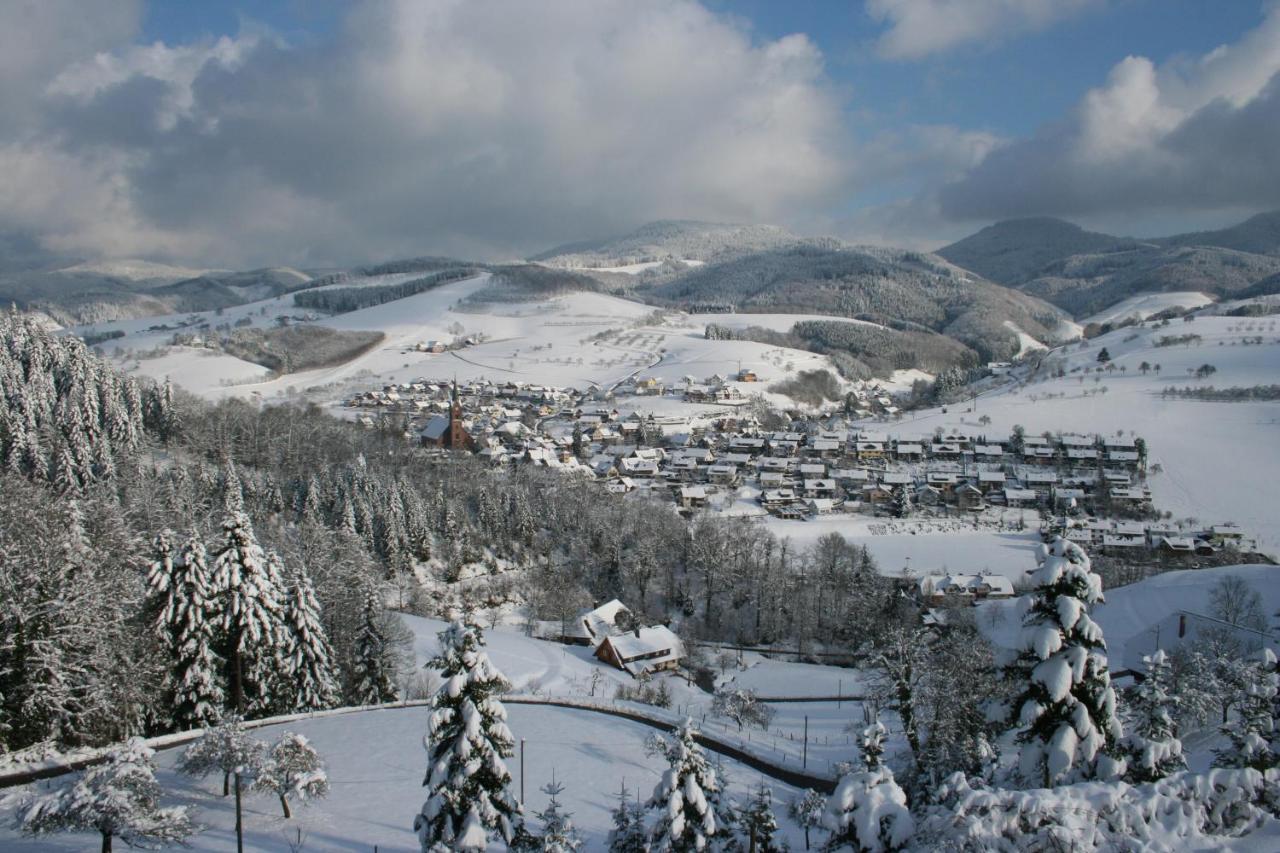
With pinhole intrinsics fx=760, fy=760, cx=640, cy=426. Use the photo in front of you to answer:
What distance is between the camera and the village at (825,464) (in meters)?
55.6

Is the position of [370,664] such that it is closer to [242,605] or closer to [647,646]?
[242,605]

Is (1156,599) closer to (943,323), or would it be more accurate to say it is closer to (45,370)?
(45,370)

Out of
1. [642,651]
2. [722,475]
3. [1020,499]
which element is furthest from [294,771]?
[1020,499]

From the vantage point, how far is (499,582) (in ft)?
140

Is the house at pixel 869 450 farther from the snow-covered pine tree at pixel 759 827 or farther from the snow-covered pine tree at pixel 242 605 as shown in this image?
the snow-covered pine tree at pixel 759 827

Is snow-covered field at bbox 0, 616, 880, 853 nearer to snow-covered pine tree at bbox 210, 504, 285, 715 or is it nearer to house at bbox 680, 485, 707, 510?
snow-covered pine tree at bbox 210, 504, 285, 715

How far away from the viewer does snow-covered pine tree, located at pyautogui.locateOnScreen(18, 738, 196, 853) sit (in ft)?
32.6

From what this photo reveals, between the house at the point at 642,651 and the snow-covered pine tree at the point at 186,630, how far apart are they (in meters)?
19.0

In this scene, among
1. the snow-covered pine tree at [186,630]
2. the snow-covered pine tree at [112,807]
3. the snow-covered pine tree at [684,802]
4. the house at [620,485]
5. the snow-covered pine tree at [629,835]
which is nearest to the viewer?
the snow-covered pine tree at [112,807]

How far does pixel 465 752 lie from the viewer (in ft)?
34.1

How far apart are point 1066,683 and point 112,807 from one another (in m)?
12.1

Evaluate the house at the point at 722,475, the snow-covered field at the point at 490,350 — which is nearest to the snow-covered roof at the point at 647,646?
the house at the point at 722,475

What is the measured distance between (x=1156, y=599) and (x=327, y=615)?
3704 centimetres

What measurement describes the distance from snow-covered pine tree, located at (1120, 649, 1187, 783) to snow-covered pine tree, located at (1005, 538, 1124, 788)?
1.09 ft
